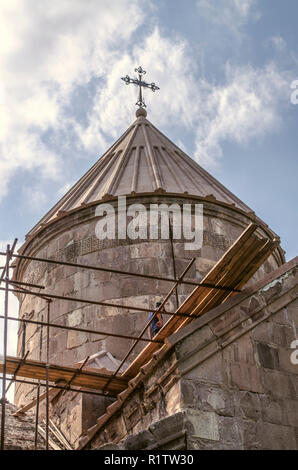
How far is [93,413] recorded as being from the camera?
9.96 meters

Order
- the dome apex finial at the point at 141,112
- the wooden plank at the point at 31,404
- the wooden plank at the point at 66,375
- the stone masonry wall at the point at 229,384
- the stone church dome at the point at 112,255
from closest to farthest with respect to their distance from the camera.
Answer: the stone masonry wall at the point at 229,384 → the wooden plank at the point at 66,375 → the wooden plank at the point at 31,404 → the stone church dome at the point at 112,255 → the dome apex finial at the point at 141,112

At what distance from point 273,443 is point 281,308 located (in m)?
1.54

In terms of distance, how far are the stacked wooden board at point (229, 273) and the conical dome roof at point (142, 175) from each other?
404cm

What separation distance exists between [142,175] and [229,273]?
517cm

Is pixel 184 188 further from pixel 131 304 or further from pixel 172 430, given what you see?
pixel 172 430

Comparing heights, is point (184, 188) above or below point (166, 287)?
above

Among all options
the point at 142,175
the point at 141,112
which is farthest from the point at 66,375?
the point at 141,112

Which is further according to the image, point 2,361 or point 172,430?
point 2,361

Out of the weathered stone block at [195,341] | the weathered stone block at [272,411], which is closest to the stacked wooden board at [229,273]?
the weathered stone block at [195,341]

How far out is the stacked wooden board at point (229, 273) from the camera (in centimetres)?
825

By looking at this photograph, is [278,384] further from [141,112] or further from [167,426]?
[141,112]

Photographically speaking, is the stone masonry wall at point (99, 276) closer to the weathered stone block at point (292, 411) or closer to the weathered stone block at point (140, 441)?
the weathered stone block at point (292, 411)
